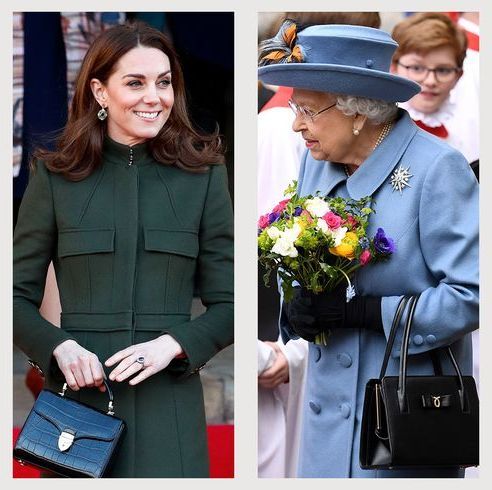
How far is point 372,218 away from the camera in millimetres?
5305

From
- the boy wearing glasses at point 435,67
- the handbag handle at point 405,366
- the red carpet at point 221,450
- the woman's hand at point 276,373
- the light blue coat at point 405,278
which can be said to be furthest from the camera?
the boy wearing glasses at point 435,67

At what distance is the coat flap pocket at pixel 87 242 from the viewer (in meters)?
5.36

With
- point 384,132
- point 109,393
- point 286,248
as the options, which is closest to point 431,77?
point 384,132

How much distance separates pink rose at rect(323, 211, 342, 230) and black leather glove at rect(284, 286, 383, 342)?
0.84ft

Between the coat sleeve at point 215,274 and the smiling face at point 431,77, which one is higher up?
the smiling face at point 431,77

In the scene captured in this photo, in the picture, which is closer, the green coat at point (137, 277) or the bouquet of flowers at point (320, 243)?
the bouquet of flowers at point (320, 243)

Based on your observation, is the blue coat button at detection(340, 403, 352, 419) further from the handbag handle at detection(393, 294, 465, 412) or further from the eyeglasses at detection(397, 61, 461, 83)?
the eyeglasses at detection(397, 61, 461, 83)

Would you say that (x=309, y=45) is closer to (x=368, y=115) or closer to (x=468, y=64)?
(x=368, y=115)

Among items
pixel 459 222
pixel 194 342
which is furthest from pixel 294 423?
pixel 459 222

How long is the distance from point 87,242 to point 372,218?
3.64 feet

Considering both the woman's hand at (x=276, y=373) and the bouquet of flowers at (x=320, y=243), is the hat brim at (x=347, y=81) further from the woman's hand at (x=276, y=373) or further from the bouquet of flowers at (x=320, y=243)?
the woman's hand at (x=276, y=373)

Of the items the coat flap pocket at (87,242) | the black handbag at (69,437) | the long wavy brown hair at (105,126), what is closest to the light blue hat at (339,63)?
the long wavy brown hair at (105,126)

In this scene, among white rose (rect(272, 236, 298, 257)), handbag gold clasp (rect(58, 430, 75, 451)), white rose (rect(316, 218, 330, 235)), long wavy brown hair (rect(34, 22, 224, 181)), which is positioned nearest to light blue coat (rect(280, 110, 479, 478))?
white rose (rect(316, 218, 330, 235))

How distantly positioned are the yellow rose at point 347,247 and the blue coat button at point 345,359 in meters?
0.43
